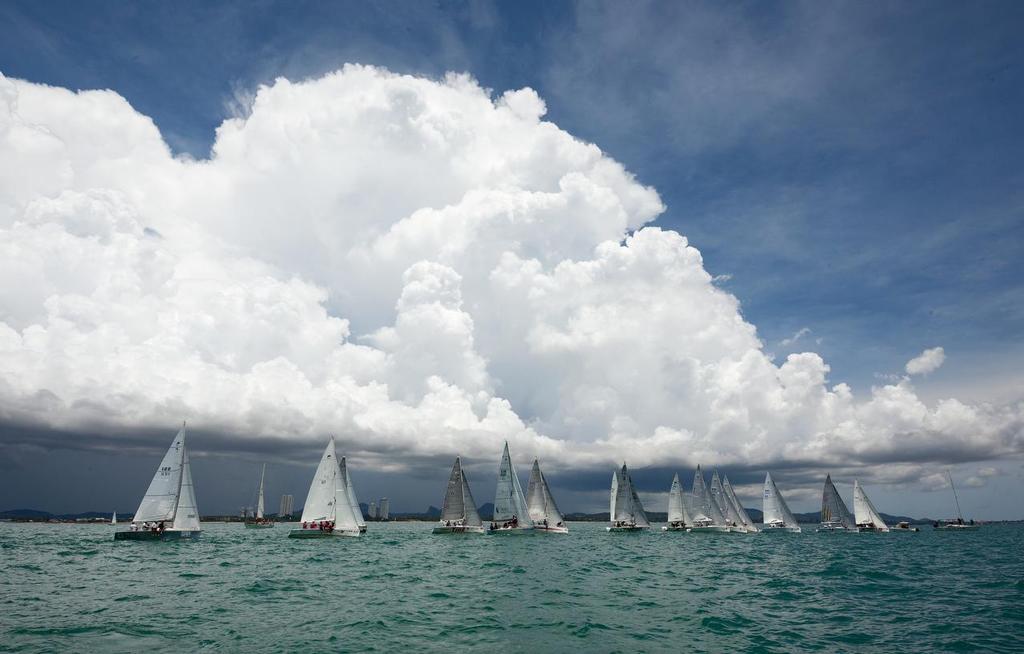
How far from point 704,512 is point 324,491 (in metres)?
89.0

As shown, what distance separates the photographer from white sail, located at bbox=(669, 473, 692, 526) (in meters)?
130

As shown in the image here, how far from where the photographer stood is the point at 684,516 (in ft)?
438

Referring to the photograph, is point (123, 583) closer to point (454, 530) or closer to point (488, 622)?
point (488, 622)

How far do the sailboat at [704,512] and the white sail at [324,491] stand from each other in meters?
82.8

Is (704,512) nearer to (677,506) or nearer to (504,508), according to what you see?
(677,506)

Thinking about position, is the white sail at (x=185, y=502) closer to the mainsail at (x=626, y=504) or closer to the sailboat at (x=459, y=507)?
the sailboat at (x=459, y=507)

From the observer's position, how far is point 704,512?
5295 inches

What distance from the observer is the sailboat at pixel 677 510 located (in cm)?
13062

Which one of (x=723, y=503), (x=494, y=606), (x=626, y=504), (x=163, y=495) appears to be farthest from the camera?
(x=723, y=503)

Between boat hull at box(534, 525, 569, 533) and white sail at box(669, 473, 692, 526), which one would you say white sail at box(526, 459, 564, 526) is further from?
white sail at box(669, 473, 692, 526)

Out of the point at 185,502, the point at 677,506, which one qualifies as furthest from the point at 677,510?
the point at 185,502

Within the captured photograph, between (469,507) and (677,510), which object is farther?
(677,510)

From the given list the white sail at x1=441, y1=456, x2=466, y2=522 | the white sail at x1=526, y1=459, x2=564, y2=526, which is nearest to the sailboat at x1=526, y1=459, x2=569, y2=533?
the white sail at x1=526, y1=459, x2=564, y2=526

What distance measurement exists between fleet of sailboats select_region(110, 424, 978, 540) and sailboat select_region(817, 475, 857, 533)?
0.22 metres
